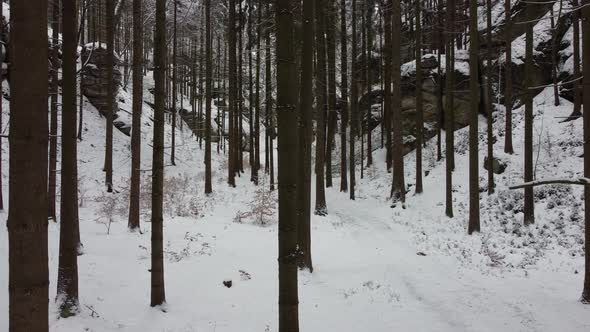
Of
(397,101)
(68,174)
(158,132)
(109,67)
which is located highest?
(109,67)

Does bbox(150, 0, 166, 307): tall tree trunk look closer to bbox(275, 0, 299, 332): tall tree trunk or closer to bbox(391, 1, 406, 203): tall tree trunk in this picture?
bbox(275, 0, 299, 332): tall tree trunk

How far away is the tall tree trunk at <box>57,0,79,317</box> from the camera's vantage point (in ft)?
18.5

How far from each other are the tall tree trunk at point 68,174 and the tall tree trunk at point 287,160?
3898mm

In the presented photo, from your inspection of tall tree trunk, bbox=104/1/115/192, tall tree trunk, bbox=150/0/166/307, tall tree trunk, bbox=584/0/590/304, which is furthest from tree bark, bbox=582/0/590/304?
tall tree trunk, bbox=104/1/115/192

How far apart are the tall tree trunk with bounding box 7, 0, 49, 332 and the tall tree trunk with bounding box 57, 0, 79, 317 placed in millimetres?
3792

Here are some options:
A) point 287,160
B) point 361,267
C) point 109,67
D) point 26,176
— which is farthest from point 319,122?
point 26,176

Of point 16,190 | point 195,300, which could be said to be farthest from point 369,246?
point 16,190

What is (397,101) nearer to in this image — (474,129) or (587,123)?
(474,129)

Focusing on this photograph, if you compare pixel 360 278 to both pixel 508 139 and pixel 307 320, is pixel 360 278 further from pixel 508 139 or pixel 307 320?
pixel 508 139

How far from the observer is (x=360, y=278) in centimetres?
919

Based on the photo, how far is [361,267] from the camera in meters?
10.1

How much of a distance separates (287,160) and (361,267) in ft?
24.4

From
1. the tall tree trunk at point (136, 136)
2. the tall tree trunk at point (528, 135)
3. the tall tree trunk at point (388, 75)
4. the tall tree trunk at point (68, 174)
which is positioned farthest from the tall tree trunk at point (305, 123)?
the tall tree trunk at point (388, 75)

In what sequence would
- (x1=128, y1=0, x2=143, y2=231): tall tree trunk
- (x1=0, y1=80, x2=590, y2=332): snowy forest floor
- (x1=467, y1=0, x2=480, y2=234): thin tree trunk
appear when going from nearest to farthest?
(x1=0, y1=80, x2=590, y2=332): snowy forest floor, (x1=128, y1=0, x2=143, y2=231): tall tree trunk, (x1=467, y1=0, x2=480, y2=234): thin tree trunk
